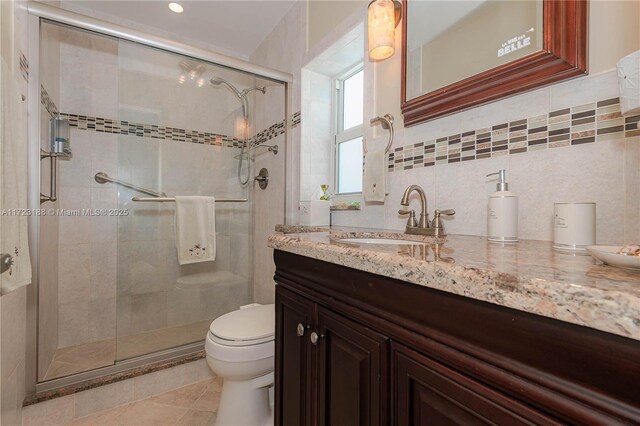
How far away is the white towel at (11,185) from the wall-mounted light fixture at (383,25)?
125cm

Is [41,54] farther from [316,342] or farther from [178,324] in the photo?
[316,342]

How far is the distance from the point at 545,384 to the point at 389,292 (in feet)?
0.88

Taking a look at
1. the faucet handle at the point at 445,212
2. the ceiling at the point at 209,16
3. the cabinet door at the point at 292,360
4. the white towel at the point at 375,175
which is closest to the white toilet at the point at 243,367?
the cabinet door at the point at 292,360

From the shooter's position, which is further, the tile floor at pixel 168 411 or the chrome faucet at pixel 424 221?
the tile floor at pixel 168 411

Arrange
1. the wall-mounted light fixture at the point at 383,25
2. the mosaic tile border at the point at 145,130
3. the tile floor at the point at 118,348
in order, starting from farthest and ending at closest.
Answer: the mosaic tile border at the point at 145,130, the tile floor at the point at 118,348, the wall-mounted light fixture at the point at 383,25

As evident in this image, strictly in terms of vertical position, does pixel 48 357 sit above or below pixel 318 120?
below

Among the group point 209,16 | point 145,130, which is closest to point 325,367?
point 145,130

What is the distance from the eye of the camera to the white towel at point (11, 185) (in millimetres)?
858

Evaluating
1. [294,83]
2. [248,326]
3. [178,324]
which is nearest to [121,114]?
[294,83]

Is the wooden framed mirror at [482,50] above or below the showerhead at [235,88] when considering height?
below

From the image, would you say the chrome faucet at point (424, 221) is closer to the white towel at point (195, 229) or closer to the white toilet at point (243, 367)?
the white toilet at point (243, 367)

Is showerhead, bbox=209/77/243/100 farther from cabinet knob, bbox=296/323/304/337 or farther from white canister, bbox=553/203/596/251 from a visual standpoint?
white canister, bbox=553/203/596/251

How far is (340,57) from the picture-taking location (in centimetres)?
174

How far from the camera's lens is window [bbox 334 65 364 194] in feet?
5.84
